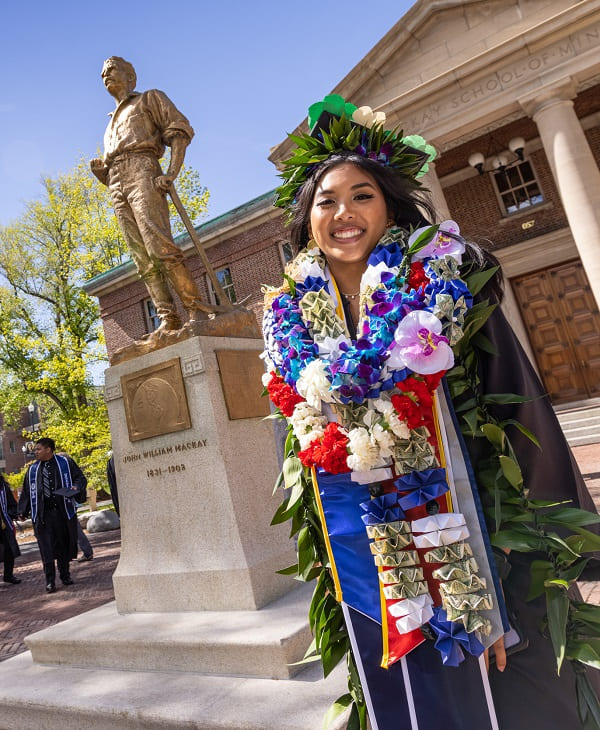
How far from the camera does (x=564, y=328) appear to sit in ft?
48.1

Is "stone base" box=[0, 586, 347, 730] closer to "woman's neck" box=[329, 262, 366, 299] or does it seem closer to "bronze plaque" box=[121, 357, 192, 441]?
"bronze plaque" box=[121, 357, 192, 441]

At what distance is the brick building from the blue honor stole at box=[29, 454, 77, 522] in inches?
287

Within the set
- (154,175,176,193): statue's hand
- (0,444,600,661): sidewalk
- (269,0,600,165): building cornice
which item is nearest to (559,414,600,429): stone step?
(0,444,600,661): sidewalk

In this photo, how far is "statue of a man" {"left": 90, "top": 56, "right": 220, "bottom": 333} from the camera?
4789mm

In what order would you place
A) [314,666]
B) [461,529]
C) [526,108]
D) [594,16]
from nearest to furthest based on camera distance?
[461,529]
[314,666]
[594,16]
[526,108]

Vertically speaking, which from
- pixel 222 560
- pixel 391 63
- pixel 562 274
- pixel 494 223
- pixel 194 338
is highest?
pixel 391 63

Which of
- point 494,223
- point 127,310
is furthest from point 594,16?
point 127,310

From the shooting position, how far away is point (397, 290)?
1.64 metres

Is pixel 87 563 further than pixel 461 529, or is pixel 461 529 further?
pixel 87 563

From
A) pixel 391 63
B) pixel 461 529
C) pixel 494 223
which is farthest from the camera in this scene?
pixel 494 223

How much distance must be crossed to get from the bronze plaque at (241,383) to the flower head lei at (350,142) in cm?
236

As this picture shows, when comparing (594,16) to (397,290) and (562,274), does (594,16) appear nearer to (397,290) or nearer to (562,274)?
(562,274)

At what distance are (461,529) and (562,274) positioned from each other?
15382mm

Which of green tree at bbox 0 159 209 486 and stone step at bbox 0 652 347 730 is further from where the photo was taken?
green tree at bbox 0 159 209 486
